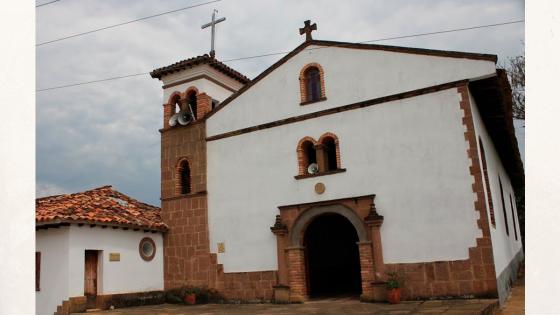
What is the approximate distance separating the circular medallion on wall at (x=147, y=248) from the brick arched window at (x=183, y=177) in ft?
5.91

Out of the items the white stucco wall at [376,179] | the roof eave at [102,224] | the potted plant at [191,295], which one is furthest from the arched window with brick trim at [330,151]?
the roof eave at [102,224]

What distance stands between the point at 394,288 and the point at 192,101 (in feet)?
30.4

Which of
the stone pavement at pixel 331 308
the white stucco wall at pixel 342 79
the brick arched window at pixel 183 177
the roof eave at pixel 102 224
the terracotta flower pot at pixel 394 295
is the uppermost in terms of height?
A: the white stucco wall at pixel 342 79

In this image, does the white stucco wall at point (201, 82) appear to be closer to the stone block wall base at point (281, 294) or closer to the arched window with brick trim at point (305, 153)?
the arched window with brick trim at point (305, 153)

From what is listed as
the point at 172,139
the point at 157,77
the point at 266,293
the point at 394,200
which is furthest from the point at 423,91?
the point at 157,77

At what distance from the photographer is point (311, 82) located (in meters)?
14.0

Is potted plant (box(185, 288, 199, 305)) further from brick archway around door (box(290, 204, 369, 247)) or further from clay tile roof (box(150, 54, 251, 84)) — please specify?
clay tile roof (box(150, 54, 251, 84))

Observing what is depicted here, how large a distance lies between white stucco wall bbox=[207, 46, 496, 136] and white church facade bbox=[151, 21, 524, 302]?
35 millimetres

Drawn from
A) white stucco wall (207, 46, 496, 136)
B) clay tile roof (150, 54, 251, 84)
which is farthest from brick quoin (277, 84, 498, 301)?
clay tile roof (150, 54, 251, 84)

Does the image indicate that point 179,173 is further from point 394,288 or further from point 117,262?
point 394,288

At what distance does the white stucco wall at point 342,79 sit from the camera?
1191 cm

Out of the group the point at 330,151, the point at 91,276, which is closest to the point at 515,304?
the point at 330,151

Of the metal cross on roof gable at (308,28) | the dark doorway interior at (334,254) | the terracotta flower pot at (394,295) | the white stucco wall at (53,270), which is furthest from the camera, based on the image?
the dark doorway interior at (334,254)
